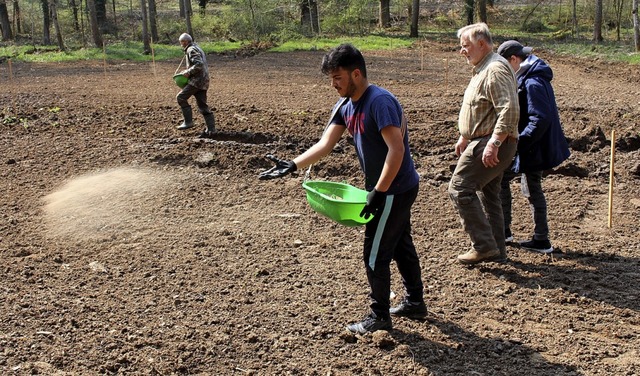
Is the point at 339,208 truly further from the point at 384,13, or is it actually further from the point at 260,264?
the point at 384,13

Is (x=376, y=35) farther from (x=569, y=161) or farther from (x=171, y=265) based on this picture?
(x=171, y=265)

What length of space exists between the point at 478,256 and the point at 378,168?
5.74 ft

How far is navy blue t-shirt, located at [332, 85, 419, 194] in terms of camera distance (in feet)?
12.9

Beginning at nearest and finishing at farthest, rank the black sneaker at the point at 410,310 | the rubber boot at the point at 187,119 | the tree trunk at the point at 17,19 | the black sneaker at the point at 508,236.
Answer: the black sneaker at the point at 410,310 → the black sneaker at the point at 508,236 → the rubber boot at the point at 187,119 → the tree trunk at the point at 17,19

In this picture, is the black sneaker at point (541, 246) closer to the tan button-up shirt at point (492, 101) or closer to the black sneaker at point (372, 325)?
the tan button-up shirt at point (492, 101)

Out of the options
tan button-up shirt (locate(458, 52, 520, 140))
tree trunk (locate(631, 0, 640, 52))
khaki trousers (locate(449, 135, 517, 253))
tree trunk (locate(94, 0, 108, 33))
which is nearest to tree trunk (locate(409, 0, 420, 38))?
tree trunk (locate(631, 0, 640, 52))

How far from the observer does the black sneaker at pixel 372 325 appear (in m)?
4.43

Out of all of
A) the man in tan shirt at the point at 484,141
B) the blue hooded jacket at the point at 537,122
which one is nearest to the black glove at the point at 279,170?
the man in tan shirt at the point at 484,141

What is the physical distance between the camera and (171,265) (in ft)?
19.1

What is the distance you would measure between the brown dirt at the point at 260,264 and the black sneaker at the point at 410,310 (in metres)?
0.10

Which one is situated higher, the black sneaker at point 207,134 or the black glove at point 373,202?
the black glove at point 373,202

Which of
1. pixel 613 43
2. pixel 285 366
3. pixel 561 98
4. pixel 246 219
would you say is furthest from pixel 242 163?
pixel 613 43

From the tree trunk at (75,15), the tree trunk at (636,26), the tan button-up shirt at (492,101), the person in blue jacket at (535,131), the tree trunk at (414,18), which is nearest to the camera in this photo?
the tan button-up shirt at (492,101)

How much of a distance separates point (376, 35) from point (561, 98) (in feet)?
60.9
